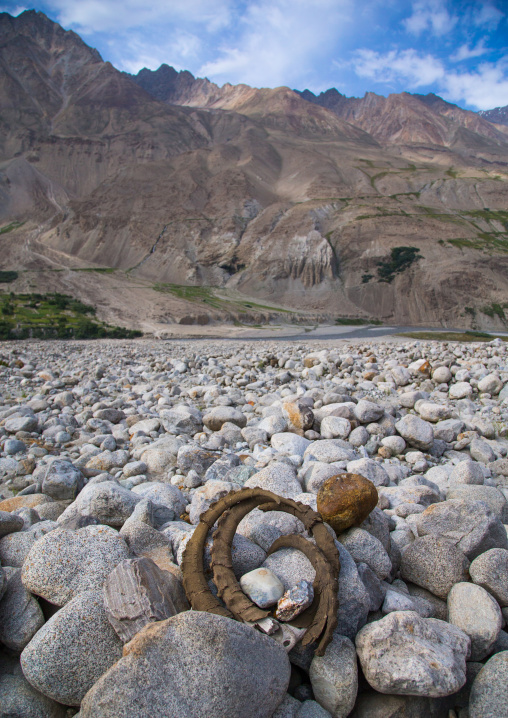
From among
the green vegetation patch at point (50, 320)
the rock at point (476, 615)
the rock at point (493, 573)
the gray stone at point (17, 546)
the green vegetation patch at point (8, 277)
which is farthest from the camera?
the green vegetation patch at point (8, 277)

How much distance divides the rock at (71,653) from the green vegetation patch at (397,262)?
74216mm

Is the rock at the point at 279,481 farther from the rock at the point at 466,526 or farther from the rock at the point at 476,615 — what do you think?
the rock at the point at 476,615

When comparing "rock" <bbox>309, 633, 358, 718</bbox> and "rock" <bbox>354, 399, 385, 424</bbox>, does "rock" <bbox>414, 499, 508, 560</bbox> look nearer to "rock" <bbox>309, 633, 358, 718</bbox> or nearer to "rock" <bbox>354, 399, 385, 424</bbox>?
"rock" <bbox>309, 633, 358, 718</bbox>

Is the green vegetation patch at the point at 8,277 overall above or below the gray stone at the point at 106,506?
above

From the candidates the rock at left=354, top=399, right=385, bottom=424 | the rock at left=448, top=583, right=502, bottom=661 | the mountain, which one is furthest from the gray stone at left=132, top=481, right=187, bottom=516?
the mountain

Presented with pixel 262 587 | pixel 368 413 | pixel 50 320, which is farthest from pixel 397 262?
pixel 262 587

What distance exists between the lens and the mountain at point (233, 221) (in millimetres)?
64750

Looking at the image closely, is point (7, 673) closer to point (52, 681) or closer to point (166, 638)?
point (52, 681)

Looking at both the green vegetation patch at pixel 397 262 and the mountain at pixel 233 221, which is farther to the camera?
the green vegetation patch at pixel 397 262

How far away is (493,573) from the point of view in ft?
8.74

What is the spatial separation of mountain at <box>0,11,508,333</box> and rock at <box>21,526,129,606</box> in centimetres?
4351

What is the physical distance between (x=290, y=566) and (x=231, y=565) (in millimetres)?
363

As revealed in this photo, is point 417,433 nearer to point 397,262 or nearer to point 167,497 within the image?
point 167,497

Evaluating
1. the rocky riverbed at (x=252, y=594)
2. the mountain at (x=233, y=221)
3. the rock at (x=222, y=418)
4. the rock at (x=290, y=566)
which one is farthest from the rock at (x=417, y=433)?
the mountain at (x=233, y=221)
